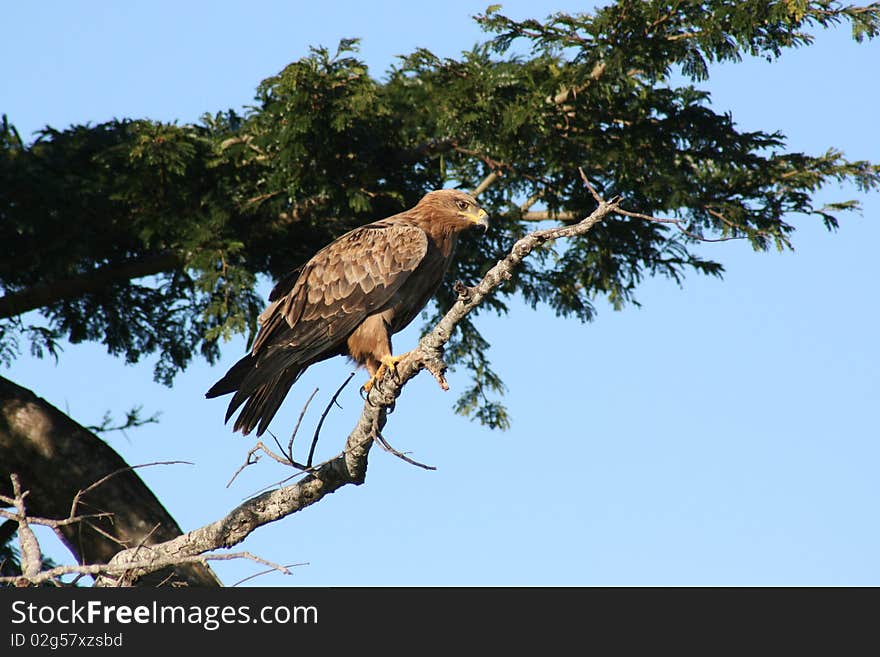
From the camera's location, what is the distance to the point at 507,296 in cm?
960

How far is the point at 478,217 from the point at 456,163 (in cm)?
158

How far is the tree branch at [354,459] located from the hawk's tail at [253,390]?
0.60m

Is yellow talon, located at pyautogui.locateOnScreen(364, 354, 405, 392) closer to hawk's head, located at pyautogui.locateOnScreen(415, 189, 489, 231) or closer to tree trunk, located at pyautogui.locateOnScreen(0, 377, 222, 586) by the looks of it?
hawk's head, located at pyautogui.locateOnScreen(415, 189, 489, 231)

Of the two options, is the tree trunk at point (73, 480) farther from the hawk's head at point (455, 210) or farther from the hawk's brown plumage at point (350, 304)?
the hawk's head at point (455, 210)

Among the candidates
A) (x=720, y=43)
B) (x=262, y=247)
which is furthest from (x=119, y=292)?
(x=720, y=43)

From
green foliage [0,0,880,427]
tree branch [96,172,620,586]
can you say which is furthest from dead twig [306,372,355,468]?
green foliage [0,0,880,427]

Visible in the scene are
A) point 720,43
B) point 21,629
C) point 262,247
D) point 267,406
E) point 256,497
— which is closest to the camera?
point 21,629

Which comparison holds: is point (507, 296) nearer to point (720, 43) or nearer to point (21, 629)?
point (720, 43)

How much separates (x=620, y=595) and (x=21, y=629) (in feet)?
9.27

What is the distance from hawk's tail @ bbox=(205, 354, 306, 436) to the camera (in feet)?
21.7

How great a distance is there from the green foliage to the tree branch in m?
2.25

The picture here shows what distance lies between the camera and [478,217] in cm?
746

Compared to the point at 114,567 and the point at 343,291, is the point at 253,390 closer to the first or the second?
the point at 343,291

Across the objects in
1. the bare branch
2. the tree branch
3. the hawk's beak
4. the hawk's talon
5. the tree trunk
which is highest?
the hawk's beak
